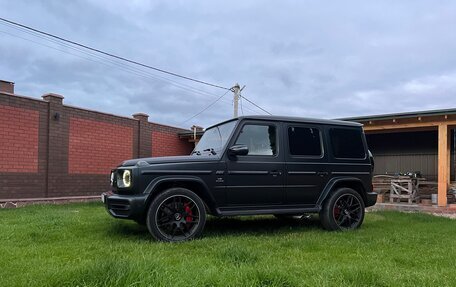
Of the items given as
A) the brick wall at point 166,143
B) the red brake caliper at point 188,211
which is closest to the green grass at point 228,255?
the red brake caliper at point 188,211

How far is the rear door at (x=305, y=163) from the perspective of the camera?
283 inches

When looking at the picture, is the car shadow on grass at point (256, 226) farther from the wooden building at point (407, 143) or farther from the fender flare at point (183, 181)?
the wooden building at point (407, 143)

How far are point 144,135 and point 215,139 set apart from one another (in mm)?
11089

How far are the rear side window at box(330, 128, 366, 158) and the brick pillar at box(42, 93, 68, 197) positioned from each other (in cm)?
972

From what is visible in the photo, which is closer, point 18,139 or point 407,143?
point 18,139

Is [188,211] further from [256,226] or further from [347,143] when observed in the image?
[347,143]

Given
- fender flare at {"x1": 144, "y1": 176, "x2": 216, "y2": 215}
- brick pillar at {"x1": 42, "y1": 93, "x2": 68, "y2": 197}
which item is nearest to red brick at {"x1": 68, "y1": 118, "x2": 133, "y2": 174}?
brick pillar at {"x1": 42, "y1": 93, "x2": 68, "y2": 197}

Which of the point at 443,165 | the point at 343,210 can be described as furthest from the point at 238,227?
the point at 443,165

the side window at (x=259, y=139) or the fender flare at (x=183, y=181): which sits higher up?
the side window at (x=259, y=139)

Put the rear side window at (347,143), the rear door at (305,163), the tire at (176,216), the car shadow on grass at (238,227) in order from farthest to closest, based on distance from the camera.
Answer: the rear side window at (347,143) < the rear door at (305,163) < the car shadow on grass at (238,227) < the tire at (176,216)

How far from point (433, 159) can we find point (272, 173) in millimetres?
10969

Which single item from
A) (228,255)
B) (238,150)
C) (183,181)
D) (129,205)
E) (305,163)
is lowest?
(228,255)

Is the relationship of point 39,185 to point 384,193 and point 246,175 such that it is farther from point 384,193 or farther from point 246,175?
point 384,193

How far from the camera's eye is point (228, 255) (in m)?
4.89
